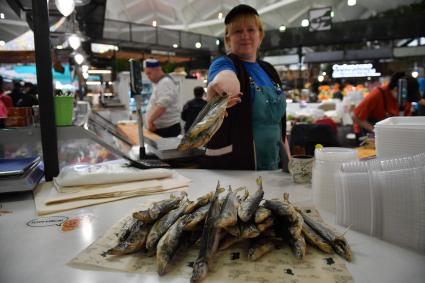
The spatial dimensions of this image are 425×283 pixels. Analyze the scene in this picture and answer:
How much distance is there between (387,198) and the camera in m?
1.07

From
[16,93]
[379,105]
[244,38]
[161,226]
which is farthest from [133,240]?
[16,93]

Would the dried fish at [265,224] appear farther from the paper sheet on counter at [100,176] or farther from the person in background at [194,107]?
the person in background at [194,107]

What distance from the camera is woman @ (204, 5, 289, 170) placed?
7.25 feet

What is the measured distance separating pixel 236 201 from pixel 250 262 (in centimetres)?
18

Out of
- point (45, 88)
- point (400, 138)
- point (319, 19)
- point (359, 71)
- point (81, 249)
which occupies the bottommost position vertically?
point (81, 249)

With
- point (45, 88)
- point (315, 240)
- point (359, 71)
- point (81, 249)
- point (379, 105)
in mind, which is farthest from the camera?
point (359, 71)

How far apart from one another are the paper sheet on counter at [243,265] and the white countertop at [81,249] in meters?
0.03

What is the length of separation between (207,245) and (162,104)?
421cm

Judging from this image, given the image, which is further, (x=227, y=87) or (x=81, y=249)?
(x=227, y=87)

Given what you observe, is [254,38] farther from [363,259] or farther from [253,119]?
[363,259]

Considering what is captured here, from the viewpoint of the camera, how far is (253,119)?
2.26 meters

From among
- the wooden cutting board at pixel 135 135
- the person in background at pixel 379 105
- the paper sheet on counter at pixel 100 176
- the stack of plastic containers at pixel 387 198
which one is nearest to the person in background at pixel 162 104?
the wooden cutting board at pixel 135 135

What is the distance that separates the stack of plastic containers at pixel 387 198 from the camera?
3.34 ft

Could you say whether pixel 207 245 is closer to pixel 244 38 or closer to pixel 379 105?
pixel 244 38
